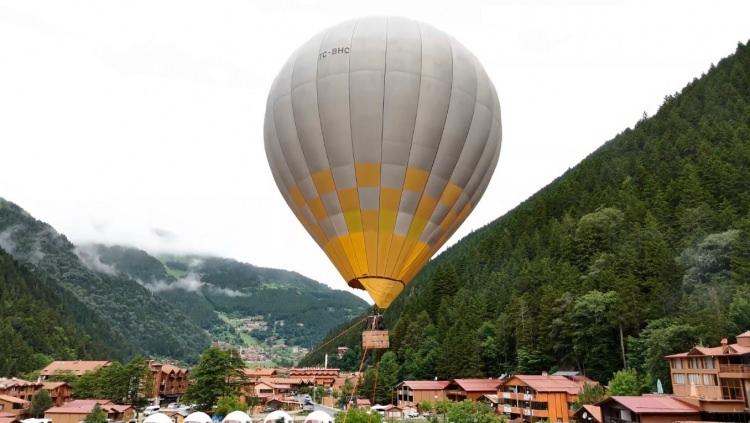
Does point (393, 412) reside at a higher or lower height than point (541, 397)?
lower

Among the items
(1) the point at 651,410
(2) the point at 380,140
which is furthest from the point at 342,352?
(2) the point at 380,140

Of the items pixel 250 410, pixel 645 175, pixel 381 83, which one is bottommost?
pixel 250 410

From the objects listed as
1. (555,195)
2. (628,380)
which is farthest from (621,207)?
(628,380)

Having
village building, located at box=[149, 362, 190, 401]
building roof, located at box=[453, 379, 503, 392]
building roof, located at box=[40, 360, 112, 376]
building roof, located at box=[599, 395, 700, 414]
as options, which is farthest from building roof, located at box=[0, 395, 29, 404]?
building roof, located at box=[599, 395, 700, 414]

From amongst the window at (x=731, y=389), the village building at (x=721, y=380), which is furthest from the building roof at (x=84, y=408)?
the window at (x=731, y=389)

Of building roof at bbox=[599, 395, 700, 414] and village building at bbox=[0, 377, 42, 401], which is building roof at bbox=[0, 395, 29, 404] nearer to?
village building at bbox=[0, 377, 42, 401]

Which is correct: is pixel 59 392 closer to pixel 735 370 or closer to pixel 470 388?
pixel 470 388

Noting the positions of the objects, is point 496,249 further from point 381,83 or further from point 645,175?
point 381,83
